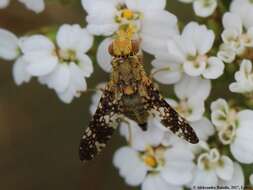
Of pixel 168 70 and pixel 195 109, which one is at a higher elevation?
pixel 168 70

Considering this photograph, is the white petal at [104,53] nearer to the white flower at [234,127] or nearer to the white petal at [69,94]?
the white petal at [69,94]

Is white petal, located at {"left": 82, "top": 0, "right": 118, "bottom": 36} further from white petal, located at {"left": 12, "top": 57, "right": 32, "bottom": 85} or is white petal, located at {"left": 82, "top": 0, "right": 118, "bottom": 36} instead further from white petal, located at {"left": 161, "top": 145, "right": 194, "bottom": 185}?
white petal, located at {"left": 161, "top": 145, "right": 194, "bottom": 185}

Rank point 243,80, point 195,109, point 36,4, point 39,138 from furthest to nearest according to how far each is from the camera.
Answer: point 39,138 → point 36,4 → point 195,109 → point 243,80

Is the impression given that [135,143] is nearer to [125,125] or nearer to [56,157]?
[125,125]

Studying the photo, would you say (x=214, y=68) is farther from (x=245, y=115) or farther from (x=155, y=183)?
(x=155, y=183)

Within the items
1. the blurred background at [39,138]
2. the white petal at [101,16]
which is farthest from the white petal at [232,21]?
the blurred background at [39,138]

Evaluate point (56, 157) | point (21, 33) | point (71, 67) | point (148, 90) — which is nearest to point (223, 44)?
point (148, 90)

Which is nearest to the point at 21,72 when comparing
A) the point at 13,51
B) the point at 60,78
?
the point at 13,51
